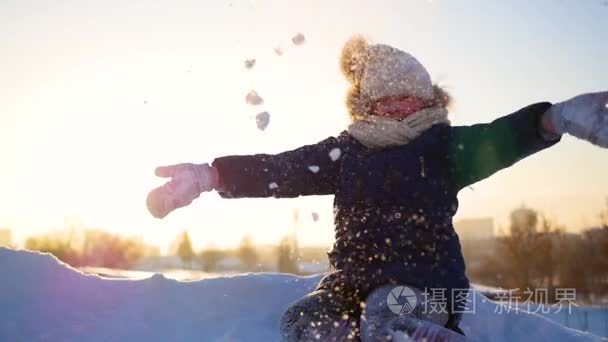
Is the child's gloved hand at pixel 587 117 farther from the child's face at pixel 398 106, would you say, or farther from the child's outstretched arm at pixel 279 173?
the child's outstretched arm at pixel 279 173

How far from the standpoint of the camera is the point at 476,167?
97.6 inches

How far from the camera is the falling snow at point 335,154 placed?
2666 millimetres

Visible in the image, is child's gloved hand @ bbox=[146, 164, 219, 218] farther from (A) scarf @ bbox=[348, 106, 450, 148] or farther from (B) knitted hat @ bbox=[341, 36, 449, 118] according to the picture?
(B) knitted hat @ bbox=[341, 36, 449, 118]

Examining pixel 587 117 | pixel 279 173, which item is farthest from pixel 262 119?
pixel 587 117

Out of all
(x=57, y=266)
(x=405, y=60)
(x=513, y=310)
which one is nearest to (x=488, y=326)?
(x=513, y=310)

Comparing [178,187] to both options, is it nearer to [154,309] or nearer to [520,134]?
[520,134]

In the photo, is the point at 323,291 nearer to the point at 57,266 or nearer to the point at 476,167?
the point at 476,167

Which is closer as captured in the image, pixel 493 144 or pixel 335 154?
pixel 493 144

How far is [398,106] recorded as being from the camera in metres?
2.64

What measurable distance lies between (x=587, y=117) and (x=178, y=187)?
1280mm

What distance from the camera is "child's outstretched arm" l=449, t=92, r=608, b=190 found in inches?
78.6

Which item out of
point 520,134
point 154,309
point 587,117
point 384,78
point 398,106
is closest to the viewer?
point 587,117

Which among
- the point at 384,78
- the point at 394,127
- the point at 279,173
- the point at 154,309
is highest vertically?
the point at 384,78

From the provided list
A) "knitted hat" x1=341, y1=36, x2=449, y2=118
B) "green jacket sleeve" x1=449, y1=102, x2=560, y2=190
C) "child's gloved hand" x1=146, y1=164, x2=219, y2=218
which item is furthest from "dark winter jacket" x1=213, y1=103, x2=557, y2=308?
"knitted hat" x1=341, y1=36, x2=449, y2=118
